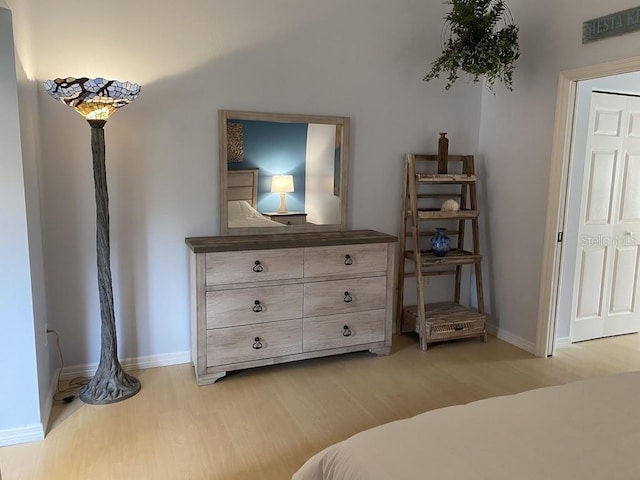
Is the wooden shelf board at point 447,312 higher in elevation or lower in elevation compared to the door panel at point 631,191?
lower

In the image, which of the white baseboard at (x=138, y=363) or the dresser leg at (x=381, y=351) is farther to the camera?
the dresser leg at (x=381, y=351)

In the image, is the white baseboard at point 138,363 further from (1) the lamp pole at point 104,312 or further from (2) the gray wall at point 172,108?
(1) the lamp pole at point 104,312

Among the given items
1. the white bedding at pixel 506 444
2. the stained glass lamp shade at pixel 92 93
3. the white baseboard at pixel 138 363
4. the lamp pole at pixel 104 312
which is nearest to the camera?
the white bedding at pixel 506 444

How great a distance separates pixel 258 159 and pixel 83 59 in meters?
1.21

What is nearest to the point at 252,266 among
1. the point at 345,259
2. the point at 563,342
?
the point at 345,259

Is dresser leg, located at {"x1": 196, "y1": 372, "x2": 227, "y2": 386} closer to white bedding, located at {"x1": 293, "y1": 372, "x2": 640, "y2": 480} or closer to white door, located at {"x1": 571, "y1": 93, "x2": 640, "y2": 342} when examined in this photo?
white bedding, located at {"x1": 293, "y1": 372, "x2": 640, "y2": 480}

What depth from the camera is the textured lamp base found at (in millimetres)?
2887

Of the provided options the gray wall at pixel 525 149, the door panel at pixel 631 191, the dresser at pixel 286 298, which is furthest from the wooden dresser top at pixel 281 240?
the door panel at pixel 631 191

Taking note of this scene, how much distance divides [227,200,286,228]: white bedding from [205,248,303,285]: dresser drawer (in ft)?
1.30

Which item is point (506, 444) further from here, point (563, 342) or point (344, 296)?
point (563, 342)

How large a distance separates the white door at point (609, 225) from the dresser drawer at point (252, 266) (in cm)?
223

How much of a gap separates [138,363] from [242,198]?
131cm

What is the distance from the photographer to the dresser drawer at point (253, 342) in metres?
3.11

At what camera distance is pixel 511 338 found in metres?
3.98
